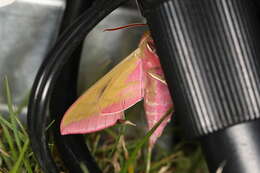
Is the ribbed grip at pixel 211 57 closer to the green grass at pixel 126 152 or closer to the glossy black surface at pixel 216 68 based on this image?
the glossy black surface at pixel 216 68

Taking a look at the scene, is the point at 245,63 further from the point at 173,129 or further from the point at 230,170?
the point at 173,129

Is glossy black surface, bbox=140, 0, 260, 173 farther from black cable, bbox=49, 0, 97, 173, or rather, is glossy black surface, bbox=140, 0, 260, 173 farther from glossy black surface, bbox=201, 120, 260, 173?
black cable, bbox=49, 0, 97, 173

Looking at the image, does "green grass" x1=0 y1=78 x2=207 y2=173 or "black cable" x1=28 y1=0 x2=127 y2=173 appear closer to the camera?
"black cable" x1=28 y1=0 x2=127 y2=173

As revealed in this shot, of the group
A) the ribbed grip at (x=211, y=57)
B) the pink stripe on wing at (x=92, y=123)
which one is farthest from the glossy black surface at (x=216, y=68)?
the pink stripe on wing at (x=92, y=123)

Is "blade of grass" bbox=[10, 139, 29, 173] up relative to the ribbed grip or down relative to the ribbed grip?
down

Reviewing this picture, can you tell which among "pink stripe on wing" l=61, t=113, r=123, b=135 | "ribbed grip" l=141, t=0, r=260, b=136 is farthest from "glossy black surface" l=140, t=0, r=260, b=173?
"pink stripe on wing" l=61, t=113, r=123, b=135

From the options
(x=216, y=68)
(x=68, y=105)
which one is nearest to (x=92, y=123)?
(x=68, y=105)
